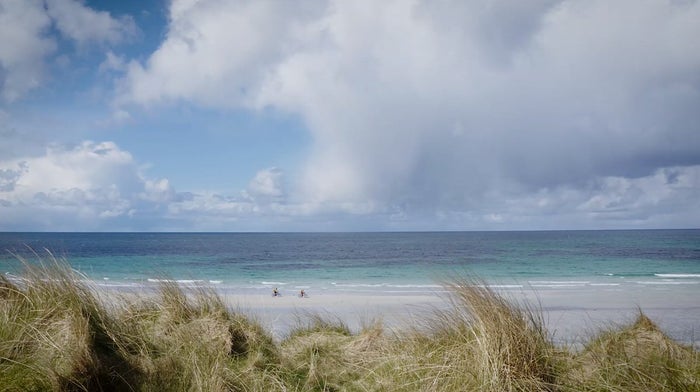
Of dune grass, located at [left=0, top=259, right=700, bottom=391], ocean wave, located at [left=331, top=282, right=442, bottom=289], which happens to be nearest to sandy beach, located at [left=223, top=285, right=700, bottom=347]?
ocean wave, located at [left=331, top=282, right=442, bottom=289]

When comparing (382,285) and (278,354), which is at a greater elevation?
(278,354)

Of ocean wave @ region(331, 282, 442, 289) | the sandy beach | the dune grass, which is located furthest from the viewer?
ocean wave @ region(331, 282, 442, 289)

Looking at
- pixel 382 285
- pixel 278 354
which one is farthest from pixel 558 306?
pixel 278 354

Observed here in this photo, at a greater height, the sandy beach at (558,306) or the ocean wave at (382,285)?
the sandy beach at (558,306)

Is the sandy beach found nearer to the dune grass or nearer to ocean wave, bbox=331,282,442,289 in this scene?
ocean wave, bbox=331,282,442,289

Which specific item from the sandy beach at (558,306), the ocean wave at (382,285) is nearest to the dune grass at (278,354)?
the sandy beach at (558,306)

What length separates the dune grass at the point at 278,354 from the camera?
4027mm

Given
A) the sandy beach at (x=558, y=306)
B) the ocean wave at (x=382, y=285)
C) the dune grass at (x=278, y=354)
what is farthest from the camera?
the ocean wave at (x=382, y=285)

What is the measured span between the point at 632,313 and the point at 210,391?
1507 cm

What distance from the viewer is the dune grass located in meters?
4.03

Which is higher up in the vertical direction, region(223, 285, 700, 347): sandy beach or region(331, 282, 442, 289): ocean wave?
region(223, 285, 700, 347): sandy beach

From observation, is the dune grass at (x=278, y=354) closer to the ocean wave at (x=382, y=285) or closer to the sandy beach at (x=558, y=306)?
the sandy beach at (x=558, y=306)

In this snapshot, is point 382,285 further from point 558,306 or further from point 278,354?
point 278,354

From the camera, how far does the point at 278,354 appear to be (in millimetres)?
5945
